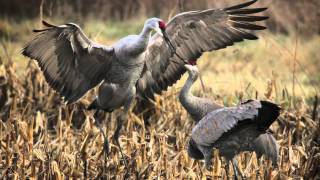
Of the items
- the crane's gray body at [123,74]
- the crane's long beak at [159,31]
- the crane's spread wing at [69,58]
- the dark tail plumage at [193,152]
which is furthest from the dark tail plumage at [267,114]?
the crane's spread wing at [69,58]

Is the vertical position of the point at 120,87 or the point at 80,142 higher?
the point at 120,87

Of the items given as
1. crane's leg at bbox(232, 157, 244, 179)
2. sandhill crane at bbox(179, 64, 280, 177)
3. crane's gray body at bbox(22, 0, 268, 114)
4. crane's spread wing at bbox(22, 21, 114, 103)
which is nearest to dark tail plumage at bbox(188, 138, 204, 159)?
sandhill crane at bbox(179, 64, 280, 177)

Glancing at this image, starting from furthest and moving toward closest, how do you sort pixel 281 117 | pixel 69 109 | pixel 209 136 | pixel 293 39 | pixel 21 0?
pixel 21 0
pixel 293 39
pixel 69 109
pixel 281 117
pixel 209 136

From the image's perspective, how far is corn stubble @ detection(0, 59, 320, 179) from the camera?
616 cm

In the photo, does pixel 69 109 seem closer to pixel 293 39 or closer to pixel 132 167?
pixel 132 167

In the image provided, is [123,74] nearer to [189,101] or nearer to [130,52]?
[130,52]

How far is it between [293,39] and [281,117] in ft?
16.2

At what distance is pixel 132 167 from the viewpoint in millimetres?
6305

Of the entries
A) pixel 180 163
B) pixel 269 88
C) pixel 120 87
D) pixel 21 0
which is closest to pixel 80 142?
pixel 120 87

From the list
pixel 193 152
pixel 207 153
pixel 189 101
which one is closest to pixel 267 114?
pixel 207 153

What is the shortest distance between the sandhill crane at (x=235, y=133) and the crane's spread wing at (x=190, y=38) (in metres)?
0.70

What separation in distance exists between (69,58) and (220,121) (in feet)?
4.80

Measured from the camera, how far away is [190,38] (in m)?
6.88

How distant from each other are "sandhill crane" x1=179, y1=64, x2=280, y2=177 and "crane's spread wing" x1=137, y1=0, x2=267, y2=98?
0.70 metres
